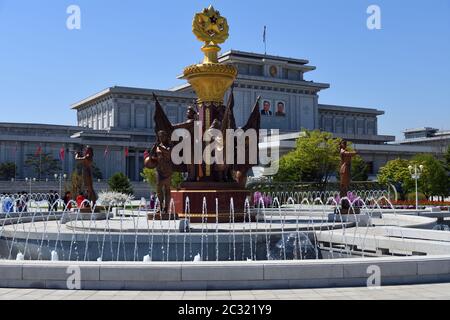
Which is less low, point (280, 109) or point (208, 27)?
point (280, 109)

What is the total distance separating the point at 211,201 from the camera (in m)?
15.3

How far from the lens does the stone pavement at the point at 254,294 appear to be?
20.6 feet

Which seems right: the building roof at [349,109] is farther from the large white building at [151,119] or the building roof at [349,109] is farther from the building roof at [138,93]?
the building roof at [138,93]

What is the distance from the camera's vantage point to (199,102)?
54.7ft

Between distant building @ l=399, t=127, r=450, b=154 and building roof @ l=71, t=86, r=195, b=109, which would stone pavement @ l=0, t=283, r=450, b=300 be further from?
distant building @ l=399, t=127, r=450, b=154

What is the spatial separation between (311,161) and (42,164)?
41.1 m

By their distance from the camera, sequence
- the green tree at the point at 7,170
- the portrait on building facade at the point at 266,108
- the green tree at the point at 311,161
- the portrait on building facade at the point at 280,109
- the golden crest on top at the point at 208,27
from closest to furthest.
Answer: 1. the golden crest on top at the point at 208,27
2. the green tree at the point at 311,161
3. the green tree at the point at 7,170
4. the portrait on building facade at the point at 266,108
5. the portrait on building facade at the point at 280,109

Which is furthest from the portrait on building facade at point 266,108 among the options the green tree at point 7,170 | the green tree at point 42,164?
the green tree at point 7,170

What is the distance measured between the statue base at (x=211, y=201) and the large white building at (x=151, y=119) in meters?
50.8

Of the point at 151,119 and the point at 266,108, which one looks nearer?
the point at 266,108

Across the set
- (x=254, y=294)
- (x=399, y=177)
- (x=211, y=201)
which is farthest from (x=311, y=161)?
(x=254, y=294)

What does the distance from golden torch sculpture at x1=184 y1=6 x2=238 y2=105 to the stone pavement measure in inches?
397

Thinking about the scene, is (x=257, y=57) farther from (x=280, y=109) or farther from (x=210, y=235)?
(x=210, y=235)

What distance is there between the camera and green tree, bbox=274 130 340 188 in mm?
42156
